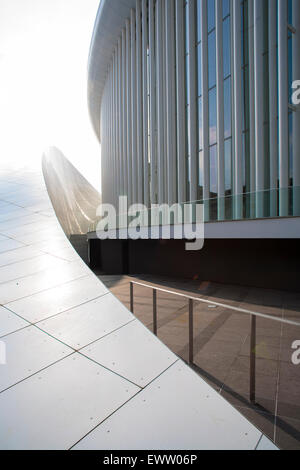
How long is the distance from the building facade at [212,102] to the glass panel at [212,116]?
0.15 feet

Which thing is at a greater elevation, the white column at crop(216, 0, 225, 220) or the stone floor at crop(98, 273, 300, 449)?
the white column at crop(216, 0, 225, 220)

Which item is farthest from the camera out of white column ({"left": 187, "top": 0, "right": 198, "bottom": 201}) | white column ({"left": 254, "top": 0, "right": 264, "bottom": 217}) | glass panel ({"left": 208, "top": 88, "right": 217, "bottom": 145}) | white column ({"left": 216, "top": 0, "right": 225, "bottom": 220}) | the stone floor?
white column ({"left": 187, "top": 0, "right": 198, "bottom": 201})

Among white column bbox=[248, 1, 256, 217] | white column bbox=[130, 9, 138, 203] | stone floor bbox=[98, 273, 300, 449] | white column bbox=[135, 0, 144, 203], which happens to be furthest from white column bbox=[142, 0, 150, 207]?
stone floor bbox=[98, 273, 300, 449]

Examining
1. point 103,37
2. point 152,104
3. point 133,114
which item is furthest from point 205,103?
point 103,37

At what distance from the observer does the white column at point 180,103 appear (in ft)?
42.3

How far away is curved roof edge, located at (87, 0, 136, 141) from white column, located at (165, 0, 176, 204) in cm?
500

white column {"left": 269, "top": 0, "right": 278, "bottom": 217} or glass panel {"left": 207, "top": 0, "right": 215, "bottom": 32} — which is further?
glass panel {"left": 207, "top": 0, "right": 215, "bottom": 32}

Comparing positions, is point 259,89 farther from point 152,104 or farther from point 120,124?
point 120,124

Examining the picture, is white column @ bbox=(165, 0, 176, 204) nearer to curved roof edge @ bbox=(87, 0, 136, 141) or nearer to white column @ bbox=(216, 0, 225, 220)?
white column @ bbox=(216, 0, 225, 220)

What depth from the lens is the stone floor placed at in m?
2.67

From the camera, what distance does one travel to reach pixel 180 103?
1312 cm

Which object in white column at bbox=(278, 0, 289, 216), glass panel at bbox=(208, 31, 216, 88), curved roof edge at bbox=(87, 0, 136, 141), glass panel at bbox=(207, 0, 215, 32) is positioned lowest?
white column at bbox=(278, 0, 289, 216)

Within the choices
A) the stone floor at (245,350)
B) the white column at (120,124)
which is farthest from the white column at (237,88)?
the white column at (120,124)
